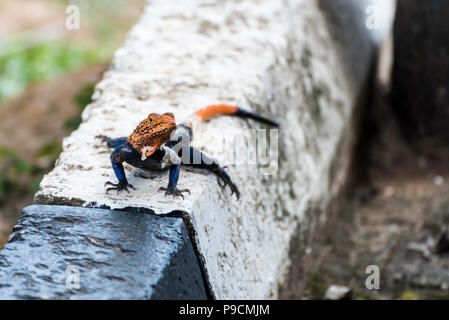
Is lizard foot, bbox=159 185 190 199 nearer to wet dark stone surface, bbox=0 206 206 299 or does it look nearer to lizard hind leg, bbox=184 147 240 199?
wet dark stone surface, bbox=0 206 206 299

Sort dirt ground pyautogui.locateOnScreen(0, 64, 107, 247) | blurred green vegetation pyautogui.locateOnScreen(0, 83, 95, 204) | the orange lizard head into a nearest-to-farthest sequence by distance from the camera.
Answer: the orange lizard head → blurred green vegetation pyautogui.locateOnScreen(0, 83, 95, 204) → dirt ground pyautogui.locateOnScreen(0, 64, 107, 247)

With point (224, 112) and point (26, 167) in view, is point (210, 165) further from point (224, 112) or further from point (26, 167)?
point (26, 167)

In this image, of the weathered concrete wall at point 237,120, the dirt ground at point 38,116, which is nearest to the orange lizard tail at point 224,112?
the weathered concrete wall at point 237,120

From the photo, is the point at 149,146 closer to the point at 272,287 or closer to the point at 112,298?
the point at 112,298

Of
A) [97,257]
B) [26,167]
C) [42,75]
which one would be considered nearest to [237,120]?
[97,257]

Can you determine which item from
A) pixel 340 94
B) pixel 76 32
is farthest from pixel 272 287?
pixel 76 32

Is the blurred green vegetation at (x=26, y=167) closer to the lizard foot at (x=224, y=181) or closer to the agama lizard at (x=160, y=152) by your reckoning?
the agama lizard at (x=160, y=152)

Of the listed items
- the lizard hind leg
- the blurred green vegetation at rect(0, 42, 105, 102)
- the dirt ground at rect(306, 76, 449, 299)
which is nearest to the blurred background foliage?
the blurred green vegetation at rect(0, 42, 105, 102)
